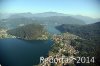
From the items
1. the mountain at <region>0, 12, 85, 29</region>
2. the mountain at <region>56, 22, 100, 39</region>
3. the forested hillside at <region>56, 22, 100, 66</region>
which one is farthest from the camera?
the mountain at <region>0, 12, 85, 29</region>

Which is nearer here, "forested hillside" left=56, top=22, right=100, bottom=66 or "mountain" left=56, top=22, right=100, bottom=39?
"forested hillside" left=56, top=22, right=100, bottom=66

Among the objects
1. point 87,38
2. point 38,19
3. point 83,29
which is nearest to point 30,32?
point 38,19

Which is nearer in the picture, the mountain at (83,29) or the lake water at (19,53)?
the lake water at (19,53)

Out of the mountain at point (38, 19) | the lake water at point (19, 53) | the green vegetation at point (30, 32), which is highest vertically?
the mountain at point (38, 19)

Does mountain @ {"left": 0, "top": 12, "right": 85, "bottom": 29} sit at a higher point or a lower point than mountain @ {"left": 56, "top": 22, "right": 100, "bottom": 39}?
higher

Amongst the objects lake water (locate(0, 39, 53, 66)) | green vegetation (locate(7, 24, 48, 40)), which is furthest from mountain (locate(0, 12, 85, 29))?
lake water (locate(0, 39, 53, 66))

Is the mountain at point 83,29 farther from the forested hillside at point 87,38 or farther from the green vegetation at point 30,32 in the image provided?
the green vegetation at point 30,32

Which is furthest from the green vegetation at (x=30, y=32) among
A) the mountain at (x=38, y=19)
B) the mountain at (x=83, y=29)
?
the mountain at (x=83, y=29)

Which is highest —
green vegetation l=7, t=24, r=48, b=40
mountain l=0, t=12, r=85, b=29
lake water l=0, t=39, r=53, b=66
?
mountain l=0, t=12, r=85, b=29

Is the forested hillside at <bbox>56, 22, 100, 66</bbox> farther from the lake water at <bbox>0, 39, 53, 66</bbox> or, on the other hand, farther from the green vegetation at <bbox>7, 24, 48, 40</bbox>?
the lake water at <bbox>0, 39, 53, 66</bbox>
